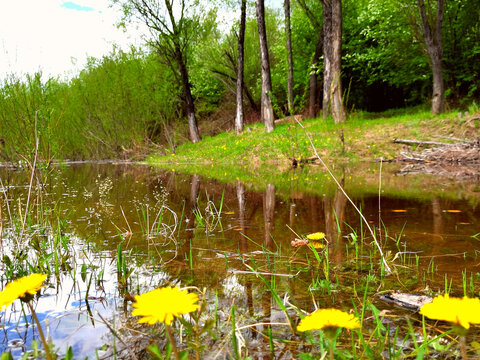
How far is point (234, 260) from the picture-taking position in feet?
6.43

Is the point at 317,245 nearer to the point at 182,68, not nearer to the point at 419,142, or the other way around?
the point at 419,142

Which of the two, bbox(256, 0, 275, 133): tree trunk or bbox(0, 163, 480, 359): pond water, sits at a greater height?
bbox(256, 0, 275, 133): tree trunk

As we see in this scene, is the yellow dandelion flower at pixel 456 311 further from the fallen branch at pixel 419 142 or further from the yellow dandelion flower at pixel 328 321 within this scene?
the fallen branch at pixel 419 142

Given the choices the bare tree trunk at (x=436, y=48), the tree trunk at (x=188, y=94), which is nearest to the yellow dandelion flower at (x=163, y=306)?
the bare tree trunk at (x=436, y=48)

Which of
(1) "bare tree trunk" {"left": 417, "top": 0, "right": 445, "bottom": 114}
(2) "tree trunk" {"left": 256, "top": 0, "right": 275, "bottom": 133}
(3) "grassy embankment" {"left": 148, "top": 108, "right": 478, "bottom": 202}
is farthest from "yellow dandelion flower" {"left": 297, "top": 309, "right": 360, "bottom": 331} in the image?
(2) "tree trunk" {"left": 256, "top": 0, "right": 275, "bottom": 133}

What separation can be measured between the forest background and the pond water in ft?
36.0

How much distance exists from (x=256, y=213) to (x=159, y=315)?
2.75 metres

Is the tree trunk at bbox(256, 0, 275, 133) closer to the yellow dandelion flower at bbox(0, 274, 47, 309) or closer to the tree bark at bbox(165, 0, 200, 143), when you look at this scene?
the tree bark at bbox(165, 0, 200, 143)

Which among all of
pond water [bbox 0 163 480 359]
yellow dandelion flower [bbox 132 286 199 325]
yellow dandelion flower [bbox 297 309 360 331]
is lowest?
pond water [bbox 0 163 480 359]

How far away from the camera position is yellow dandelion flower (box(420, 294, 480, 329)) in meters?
0.57

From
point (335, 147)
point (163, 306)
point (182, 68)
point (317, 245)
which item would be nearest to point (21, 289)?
point (163, 306)

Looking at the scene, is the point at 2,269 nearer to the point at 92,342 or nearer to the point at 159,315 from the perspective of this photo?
the point at 92,342

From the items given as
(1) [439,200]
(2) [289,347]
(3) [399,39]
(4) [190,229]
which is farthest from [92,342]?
(3) [399,39]

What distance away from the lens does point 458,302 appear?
64cm
